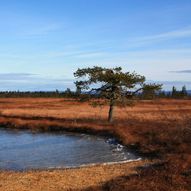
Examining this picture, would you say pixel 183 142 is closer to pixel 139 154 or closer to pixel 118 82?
pixel 139 154

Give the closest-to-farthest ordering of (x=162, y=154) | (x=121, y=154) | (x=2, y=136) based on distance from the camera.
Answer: (x=162, y=154)
(x=121, y=154)
(x=2, y=136)

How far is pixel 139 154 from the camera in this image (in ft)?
97.9

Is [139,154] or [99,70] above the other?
[99,70]

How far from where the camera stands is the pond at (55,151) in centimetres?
2734

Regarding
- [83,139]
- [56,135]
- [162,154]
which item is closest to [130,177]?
[162,154]

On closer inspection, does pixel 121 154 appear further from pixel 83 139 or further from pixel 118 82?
pixel 118 82

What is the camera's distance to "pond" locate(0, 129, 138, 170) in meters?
27.3

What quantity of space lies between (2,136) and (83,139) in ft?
26.8

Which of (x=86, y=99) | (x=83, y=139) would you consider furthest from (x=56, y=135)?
(x=86, y=99)

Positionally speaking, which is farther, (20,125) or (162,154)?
(20,125)

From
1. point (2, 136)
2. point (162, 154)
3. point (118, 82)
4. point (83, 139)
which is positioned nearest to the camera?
point (162, 154)

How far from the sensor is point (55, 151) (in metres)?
32.6

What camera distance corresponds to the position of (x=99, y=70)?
160 ft

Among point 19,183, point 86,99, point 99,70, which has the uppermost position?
point 99,70
